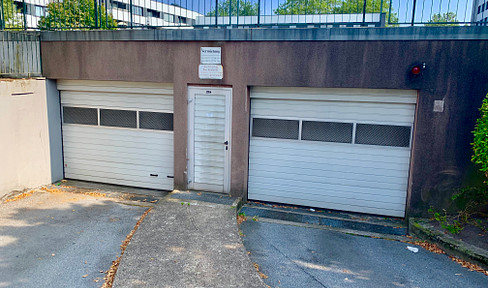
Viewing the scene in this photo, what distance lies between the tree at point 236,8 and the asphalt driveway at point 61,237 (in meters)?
4.43

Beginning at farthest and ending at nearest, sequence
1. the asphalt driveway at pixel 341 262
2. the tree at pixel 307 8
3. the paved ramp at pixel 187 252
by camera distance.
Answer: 1. the tree at pixel 307 8
2. the asphalt driveway at pixel 341 262
3. the paved ramp at pixel 187 252

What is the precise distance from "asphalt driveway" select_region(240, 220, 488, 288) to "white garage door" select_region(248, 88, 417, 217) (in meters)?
1.15

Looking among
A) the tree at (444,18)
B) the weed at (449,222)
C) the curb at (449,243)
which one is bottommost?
the curb at (449,243)

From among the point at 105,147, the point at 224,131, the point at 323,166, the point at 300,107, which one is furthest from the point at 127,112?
the point at 323,166

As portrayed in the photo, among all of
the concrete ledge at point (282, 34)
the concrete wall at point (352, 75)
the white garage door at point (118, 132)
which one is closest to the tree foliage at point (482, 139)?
the concrete wall at point (352, 75)

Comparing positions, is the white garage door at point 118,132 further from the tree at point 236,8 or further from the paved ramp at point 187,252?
the tree at point 236,8

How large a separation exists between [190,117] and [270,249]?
3.30 metres

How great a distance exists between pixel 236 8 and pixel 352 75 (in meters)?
2.82

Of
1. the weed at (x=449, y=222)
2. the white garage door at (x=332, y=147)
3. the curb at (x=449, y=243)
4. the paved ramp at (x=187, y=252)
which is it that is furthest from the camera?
the white garage door at (x=332, y=147)

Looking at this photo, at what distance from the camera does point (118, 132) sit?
8.48 metres

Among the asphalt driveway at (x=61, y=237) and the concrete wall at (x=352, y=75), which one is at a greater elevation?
the concrete wall at (x=352, y=75)

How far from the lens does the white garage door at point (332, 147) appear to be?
701 cm

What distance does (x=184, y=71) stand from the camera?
752 centimetres

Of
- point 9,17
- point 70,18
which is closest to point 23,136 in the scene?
point 70,18
